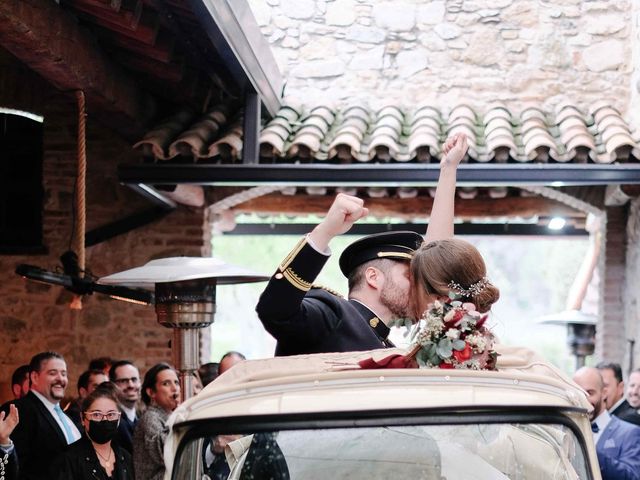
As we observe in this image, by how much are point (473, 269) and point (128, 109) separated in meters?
6.19

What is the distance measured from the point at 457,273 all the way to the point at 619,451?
4.18m

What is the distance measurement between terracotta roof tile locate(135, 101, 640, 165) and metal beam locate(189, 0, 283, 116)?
435 millimetres

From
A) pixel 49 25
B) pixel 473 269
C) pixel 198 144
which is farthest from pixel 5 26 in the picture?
pixel 473 269

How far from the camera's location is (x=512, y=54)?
11766 mm

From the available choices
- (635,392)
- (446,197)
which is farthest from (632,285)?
(446,197)

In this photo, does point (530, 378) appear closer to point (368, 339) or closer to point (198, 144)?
point (368, 339)

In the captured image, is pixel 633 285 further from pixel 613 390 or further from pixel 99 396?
pixel 99 396

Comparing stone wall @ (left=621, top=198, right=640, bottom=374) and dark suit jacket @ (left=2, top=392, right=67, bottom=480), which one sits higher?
stone wall @ (left=621, top=198, right=640, bottom=374)

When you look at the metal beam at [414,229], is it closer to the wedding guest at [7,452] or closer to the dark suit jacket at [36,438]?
the dark suit jacket at [36,438]

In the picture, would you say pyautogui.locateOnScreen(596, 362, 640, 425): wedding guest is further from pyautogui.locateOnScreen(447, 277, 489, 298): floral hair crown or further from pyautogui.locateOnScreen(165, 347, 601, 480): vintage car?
pyautogui.locateOnScreen(165, 347, 601, 480): vintage car

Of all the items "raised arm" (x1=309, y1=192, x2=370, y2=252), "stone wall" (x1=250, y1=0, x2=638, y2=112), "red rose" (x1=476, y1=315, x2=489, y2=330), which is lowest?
"red rose" (x1=476, y1=315, x2=489, y2=330)

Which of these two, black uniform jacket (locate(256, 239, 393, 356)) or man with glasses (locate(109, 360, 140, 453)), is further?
man with glasses (locate(109, 360, 140, 453))

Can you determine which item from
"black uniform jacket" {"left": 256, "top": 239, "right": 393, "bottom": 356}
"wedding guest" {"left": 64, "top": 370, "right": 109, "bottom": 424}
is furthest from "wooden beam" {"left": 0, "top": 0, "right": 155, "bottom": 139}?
"black uniform jacket" {"left": 256, "top": 239, "right": 393, "bottom": 356}

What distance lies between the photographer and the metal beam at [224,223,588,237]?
13.9m
